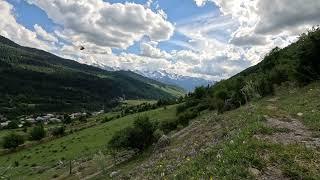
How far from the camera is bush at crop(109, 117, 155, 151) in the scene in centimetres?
5900

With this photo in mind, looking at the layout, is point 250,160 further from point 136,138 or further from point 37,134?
point 37,134

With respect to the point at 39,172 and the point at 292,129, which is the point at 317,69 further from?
the point at 39,172

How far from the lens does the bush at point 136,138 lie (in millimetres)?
59000

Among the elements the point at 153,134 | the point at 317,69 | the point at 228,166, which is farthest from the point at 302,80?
the point at 228,166

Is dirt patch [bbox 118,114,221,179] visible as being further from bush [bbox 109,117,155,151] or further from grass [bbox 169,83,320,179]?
bush [bbox 109,117,155,151]

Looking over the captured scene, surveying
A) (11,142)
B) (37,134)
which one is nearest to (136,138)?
(11,142)

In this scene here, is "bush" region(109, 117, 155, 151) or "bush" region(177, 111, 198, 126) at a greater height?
"bush" region(177, 111, 198, 126)

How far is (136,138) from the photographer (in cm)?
5900

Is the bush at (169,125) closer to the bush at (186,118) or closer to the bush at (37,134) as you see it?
the bush at (186,118)

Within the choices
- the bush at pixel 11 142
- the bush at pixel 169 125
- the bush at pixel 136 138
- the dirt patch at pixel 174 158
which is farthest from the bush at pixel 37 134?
the dirt patch at pixel 174 158

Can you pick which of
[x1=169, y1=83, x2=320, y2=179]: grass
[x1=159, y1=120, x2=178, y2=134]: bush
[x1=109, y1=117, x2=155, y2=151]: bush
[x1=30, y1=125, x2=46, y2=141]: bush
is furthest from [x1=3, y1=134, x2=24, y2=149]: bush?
[x1=169, y1=83, x2=320, y2=179]: grass

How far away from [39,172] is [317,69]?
58562mm

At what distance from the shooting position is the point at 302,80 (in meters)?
55.6

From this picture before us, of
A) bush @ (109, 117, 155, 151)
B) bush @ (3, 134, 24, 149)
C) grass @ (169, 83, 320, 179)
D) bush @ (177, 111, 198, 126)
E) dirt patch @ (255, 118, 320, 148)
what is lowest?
bush @ (3, 134, 24, 149)
